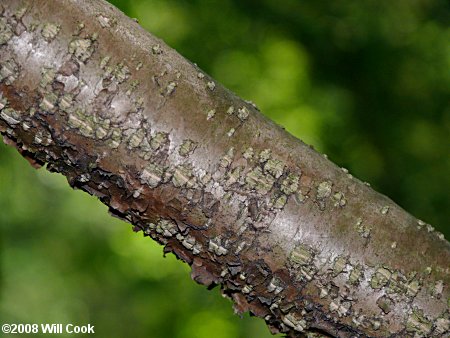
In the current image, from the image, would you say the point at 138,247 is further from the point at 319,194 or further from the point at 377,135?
the point at 319,194

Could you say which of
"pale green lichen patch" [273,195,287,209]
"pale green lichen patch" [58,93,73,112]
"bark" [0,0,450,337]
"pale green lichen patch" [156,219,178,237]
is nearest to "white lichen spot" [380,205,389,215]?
"bark" [0,0,450,337]

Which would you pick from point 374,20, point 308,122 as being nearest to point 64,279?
point 308,122

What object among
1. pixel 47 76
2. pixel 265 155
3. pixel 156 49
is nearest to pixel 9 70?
pixel 47 76

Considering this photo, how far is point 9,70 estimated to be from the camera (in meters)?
0.56

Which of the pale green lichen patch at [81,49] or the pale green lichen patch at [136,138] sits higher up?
the pale green lichen patch at [81,49]

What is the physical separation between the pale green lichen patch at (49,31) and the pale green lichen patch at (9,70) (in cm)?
4

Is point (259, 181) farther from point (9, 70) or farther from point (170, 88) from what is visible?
point (9, 70)

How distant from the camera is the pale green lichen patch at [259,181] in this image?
59cm

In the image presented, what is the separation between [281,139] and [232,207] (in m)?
0.09

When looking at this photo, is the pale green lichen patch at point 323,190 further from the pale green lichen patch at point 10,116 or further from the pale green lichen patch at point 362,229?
the pale green lichen patch at point 10,116

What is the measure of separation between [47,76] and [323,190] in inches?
11.1

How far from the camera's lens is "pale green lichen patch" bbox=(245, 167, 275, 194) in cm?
59

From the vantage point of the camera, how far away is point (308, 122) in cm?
199

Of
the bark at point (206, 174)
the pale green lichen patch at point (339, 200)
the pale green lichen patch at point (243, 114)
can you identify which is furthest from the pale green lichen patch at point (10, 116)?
the pale green lichen patch at point (339, 200)
